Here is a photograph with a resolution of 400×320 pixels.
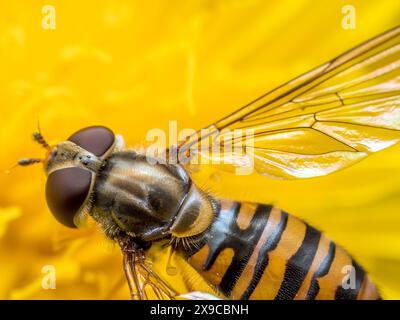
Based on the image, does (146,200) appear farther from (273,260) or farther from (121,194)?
(273,260)

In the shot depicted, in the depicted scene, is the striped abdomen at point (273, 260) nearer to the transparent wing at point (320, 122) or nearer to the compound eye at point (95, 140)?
the transparent wing at point (320, 122)

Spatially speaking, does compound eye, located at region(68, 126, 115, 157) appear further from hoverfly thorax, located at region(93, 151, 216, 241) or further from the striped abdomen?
the striped abdomen

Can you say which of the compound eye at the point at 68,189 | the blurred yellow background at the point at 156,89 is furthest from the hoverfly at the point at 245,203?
the blurred yellow background at the point at 156,89

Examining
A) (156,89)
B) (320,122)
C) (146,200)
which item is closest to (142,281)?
(146,200)

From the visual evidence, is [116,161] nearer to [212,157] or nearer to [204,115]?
[212,157]

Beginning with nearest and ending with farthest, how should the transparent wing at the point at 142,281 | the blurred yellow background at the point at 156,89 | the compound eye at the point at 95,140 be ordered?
the transparent wing at the point at 142,281, the compound eye at the point at 95,140, the blurred yellow background at the point at 156,89

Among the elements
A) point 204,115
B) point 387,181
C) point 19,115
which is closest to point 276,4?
point 204,115
